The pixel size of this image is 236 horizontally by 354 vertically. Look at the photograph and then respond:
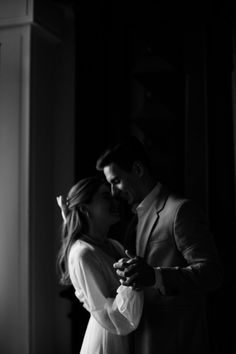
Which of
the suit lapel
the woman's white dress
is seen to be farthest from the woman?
the suit lapel

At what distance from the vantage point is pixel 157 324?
189 cm

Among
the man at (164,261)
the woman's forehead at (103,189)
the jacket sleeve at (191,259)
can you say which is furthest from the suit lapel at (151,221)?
the woman's forehead at (103,189)

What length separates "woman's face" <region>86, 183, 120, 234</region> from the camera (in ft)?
7.34

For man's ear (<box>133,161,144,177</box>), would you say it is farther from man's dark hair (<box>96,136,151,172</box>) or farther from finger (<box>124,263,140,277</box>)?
finger (<box>124,263,140,277</box>)

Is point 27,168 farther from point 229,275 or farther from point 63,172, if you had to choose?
point 229,275

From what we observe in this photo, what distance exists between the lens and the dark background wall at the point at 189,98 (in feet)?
7.52

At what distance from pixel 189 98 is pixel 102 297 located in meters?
0.94

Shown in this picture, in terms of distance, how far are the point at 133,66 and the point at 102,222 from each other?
0.83 m

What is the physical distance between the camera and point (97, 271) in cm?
206

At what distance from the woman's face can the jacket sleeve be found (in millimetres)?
488

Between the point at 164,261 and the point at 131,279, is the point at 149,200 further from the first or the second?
the point at 131,279

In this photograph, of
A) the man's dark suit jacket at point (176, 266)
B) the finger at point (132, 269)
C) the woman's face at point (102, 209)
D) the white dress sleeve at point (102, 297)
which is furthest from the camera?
the woman's face at point (102, 209)

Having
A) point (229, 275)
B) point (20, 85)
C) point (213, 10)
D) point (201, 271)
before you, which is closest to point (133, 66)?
point (213, 10)

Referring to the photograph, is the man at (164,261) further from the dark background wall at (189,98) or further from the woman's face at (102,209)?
the dark background wall at (189,98)
